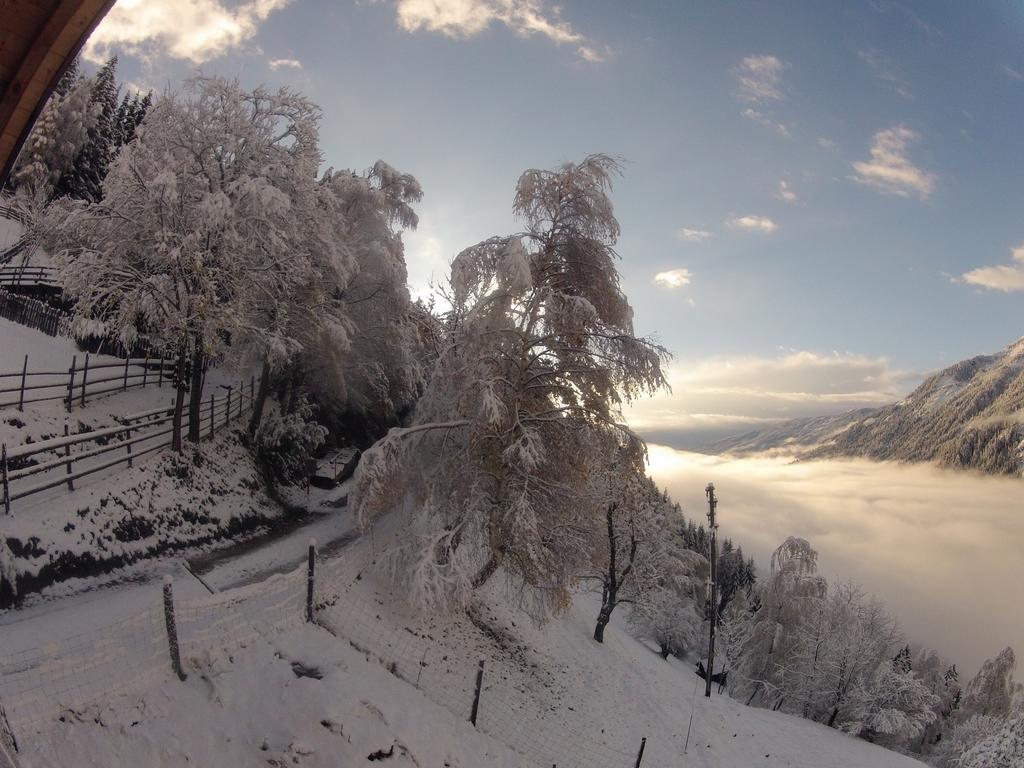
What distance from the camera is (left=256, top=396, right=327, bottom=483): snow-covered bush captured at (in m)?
19.8

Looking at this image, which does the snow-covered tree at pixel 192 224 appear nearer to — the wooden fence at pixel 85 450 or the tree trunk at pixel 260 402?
the wooden fence at pixel 85 450

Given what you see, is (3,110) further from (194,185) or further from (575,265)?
(194,185)

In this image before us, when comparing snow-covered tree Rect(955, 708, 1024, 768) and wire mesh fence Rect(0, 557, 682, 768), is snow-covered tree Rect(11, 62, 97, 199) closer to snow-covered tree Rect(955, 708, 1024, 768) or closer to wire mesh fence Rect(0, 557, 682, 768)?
wire mesh fence Rect(0, 557, 682, 768)

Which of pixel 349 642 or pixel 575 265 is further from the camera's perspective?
pixel 575 265

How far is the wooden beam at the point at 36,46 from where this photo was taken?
2.14m

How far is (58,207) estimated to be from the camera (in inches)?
561

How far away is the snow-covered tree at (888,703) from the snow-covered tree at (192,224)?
125 feet

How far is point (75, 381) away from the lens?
1642cm

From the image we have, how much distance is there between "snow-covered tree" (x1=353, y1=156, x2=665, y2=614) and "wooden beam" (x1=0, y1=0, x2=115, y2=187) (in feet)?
27.3

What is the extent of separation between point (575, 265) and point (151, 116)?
12.9 m

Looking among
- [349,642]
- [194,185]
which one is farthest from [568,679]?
[194,185]

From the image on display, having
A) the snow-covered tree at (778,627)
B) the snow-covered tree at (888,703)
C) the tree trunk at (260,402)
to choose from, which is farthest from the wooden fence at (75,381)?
the snow-covered tree at (888,703)

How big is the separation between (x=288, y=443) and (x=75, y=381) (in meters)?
6.94

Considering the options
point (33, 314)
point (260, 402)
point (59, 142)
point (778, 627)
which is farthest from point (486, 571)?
point (59, 142)
